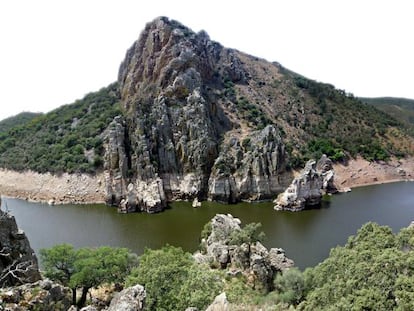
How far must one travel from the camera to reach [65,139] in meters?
78.5

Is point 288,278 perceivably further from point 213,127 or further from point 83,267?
point 213,127

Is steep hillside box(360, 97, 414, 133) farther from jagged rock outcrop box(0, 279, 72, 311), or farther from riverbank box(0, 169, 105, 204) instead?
jagged rock outcrop box(0, 279, 72, 311)

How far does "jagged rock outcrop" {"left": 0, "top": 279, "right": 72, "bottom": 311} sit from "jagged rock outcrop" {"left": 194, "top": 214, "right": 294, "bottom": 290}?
13801 millimetres

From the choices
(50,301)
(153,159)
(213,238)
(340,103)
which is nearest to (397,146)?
(340,103)

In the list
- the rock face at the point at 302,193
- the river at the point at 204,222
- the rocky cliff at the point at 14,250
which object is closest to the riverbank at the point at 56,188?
the river at the point at 204,222

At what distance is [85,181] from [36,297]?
170 feet

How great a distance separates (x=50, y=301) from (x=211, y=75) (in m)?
72.2

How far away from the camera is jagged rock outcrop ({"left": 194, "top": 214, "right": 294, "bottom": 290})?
95.2 ft

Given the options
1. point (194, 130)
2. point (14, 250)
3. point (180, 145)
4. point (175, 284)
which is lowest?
point (175, 284)

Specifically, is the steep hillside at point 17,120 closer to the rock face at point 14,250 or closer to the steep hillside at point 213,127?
the steep hillside at point 213,127

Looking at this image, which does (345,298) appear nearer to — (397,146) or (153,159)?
(153,159)

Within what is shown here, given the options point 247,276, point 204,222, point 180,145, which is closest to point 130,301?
point 247,276

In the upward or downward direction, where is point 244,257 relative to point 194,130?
downward

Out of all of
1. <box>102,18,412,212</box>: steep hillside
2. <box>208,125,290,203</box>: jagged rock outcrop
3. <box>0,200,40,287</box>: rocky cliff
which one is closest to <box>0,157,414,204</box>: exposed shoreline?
<box>102,18,412,212</box>: steep hillside
